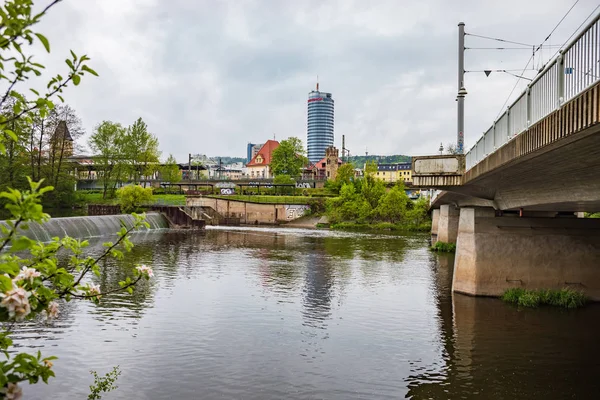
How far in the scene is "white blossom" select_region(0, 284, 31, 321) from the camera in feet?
13.8

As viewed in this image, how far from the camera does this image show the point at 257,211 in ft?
352

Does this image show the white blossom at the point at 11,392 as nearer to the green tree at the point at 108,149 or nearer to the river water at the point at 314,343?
the river water at the point at 314,343

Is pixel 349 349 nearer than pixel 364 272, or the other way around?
pixel 349 349

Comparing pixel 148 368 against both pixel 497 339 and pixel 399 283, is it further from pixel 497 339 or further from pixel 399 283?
pixel 399 283

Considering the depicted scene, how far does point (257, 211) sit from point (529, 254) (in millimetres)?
85965

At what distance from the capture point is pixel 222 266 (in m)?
34.9

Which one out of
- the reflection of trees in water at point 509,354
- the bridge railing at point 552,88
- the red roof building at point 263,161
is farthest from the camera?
the red roof building at point 263,161

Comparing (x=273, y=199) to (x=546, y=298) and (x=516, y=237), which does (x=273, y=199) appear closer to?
(x=516, y=237)

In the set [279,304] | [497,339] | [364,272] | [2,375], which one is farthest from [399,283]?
[2,375]

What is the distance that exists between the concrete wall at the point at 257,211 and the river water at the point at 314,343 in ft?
254

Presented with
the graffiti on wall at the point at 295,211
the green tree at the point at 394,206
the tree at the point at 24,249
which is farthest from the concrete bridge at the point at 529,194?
the graffiti on wall at the point at 295,211

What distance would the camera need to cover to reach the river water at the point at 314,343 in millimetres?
13094

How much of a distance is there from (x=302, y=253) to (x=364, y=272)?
12359 millimetres

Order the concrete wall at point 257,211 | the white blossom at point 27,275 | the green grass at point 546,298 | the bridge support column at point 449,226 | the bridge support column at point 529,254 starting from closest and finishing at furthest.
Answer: the white blossom at point 27,275 < the green grass at point 546,298 < the bridge support column at point 529,254 < the bridge support column at point 449,226 < the concrete wall at point 257,211
